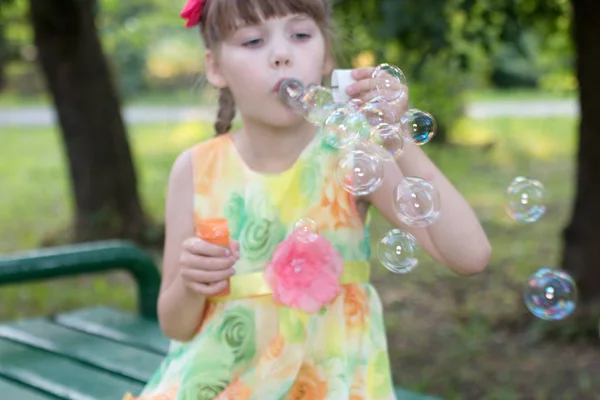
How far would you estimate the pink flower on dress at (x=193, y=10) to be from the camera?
2.03m

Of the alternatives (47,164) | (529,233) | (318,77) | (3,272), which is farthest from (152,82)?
(318,77)

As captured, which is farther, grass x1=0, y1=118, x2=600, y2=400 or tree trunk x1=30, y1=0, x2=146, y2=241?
tree trunk x1=30, y1=0, x2=146, y2=241

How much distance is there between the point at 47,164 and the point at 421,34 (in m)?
9.24

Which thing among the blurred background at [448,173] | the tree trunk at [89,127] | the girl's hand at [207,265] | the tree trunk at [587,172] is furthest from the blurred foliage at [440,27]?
the tree trunk at [89,127]

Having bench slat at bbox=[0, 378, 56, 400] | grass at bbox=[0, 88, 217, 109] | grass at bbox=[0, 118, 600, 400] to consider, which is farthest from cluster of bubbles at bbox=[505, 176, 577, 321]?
grass at bbox=[0, 88, 217, 109]

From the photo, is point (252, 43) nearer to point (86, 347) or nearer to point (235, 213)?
point (235, 213)

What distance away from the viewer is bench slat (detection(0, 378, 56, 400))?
2629 mm

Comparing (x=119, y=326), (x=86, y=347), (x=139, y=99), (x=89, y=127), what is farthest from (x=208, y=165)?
(x=139, y=99)

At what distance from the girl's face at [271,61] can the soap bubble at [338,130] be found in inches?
2.7

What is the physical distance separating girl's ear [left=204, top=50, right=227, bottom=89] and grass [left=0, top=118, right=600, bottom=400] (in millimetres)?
2218

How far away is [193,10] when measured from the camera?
204 cm

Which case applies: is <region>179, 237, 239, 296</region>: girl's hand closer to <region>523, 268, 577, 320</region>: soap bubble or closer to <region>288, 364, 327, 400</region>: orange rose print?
<region>288, 364, 327, 400</region>: orange rose print

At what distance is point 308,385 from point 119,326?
164 centimetres

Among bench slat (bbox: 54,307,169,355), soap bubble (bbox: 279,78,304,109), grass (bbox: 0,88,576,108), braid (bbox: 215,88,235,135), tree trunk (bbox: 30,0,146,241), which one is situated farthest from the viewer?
grass (bbox: 0,88,576,108)
